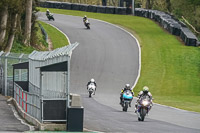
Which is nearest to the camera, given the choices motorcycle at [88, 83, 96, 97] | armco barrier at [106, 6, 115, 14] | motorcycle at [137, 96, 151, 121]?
motorcycle at [137, 96, 151, 121]

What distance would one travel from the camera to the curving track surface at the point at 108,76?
781 inches

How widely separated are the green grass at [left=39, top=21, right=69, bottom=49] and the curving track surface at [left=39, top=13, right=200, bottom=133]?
85cm

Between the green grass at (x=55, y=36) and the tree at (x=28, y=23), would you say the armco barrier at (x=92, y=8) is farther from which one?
the tree at (x=28, y=23)

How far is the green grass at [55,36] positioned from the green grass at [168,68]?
701 cm

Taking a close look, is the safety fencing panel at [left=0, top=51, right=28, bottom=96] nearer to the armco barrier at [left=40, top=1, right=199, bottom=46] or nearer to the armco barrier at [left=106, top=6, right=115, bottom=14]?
the armco barrier at [left=40, top=1, right=199, bottom=46]

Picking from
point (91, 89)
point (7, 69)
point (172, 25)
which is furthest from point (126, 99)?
point (172, 25)

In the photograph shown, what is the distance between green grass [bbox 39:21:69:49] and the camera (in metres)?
51.2

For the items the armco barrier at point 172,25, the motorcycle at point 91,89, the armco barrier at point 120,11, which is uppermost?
the armco barrier at point 120,11

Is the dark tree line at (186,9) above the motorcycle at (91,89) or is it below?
above

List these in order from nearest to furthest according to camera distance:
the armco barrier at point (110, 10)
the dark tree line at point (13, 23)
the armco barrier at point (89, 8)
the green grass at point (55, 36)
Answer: the dark tree line at point (13, 23) < the green grass at point (55, 36) < the armco barrier at point (89, 8) < the armco barrier at point (110, 10)

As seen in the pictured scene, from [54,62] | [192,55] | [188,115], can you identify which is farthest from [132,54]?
[54,62]

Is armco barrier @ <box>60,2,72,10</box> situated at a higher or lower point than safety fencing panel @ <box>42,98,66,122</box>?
higher

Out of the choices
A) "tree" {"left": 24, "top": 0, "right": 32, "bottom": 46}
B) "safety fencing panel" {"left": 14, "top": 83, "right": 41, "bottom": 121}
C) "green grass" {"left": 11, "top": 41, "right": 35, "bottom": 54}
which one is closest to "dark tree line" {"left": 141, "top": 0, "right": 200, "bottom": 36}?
"tree" {"left": 24, "top": 0, "right": 32, "bottom": 46}

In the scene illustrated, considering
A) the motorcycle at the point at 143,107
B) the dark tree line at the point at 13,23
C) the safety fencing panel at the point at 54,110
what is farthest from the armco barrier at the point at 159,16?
the safety fencing panel at the point at 54,110
